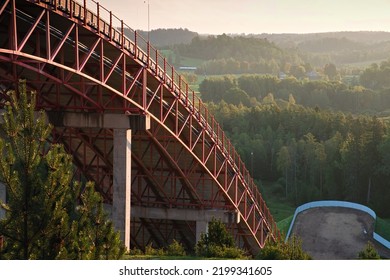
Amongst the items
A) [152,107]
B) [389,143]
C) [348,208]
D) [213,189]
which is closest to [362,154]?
[389,143]

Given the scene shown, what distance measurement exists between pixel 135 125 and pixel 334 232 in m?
34.4

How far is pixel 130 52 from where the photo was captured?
33.2m

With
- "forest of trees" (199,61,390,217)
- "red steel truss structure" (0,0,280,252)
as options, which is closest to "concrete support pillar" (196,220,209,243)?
"red steel truss structure" (0,0,280,252)

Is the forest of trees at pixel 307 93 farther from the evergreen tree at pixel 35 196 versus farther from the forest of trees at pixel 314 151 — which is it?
the evergreen tree at pixel 35 196

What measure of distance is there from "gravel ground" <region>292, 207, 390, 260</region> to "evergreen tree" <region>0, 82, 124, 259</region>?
41.0m

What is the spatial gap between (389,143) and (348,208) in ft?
66.0

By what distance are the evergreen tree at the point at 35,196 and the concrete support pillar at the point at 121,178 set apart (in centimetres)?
1430

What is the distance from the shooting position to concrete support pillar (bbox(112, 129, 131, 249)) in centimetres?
3372

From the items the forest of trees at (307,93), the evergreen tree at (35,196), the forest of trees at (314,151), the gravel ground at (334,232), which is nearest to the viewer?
the evergreen tree at (35,196)

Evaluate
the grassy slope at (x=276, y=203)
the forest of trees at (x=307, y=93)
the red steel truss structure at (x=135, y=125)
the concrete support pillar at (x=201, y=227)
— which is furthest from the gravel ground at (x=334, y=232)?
the forest of trees at (x=307, y=93)

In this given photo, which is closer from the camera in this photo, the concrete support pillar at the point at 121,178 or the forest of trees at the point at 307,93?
the concrete support pillar at the point at 121,178

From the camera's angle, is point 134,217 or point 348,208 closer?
point 134,217

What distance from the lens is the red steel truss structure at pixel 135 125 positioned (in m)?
30.8
